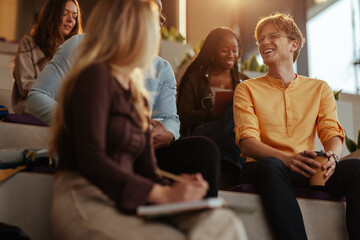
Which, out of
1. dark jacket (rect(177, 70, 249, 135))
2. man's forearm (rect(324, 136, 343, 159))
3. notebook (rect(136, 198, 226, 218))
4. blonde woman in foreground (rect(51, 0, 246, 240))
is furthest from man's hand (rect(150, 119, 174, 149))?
dark jacket (rect(177, 70, 249, 135))

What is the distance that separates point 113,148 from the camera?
1.10 meters

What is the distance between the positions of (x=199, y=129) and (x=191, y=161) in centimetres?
95

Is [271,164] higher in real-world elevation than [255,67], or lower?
lower

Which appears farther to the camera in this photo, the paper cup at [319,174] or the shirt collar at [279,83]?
the shirt collar at [279,83]

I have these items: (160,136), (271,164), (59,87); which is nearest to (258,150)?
(271,164)

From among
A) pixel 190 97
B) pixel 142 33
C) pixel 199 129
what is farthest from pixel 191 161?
pixel 190 97

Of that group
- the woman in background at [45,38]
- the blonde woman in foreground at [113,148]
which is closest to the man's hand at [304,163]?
the blonde woman in foreground at [113,148]

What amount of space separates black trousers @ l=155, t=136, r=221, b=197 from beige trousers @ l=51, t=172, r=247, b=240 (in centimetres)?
50

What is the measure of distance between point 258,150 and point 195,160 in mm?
475

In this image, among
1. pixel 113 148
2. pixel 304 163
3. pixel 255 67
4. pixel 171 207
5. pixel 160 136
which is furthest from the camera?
pixel 255 67

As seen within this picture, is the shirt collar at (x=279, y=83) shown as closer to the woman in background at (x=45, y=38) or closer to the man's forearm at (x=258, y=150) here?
the man's forearm at (x=258, y=150)

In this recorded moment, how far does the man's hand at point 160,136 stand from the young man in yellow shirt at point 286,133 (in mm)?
432

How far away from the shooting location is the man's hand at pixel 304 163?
6.00 feet

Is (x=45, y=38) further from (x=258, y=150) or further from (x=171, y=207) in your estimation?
(x=171, y=207)
